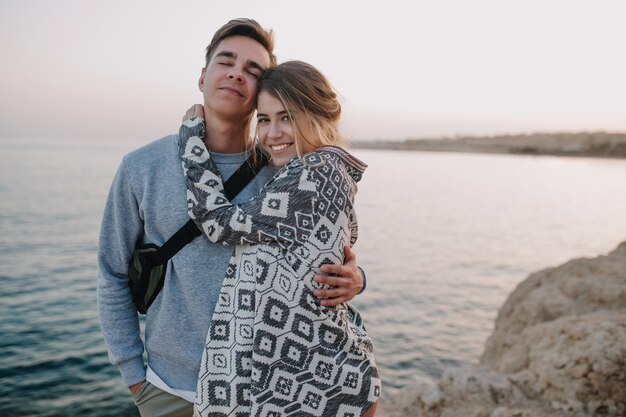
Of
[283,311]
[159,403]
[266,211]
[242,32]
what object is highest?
[242,32]

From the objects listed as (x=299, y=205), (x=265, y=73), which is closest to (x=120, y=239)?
(x=299, y=205)

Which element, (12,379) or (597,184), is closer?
(12,379)

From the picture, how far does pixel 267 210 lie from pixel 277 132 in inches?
19.4

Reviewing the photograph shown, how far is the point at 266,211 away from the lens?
2064mm

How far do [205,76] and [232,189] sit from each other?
69 centimetres

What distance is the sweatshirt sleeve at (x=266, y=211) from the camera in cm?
205

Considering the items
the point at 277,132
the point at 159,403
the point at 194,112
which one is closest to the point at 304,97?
the point at 277,132

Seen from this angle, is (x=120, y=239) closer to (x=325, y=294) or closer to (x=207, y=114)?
(x=207, y=114)

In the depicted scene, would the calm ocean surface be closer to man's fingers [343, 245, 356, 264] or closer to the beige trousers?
the beige trousers

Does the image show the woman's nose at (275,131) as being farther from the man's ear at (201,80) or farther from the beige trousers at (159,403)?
the beige trousers at (159,403)

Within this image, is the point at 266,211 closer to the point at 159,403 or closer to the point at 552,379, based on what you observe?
the point at 159,403

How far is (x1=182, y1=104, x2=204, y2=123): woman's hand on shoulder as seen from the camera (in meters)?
2.50

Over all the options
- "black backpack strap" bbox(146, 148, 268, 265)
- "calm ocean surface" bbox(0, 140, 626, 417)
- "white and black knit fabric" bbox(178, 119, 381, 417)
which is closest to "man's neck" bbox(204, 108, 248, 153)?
"black backpack strap" bbox(146, 148, 268, 265)

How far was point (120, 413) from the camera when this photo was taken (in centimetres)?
623
